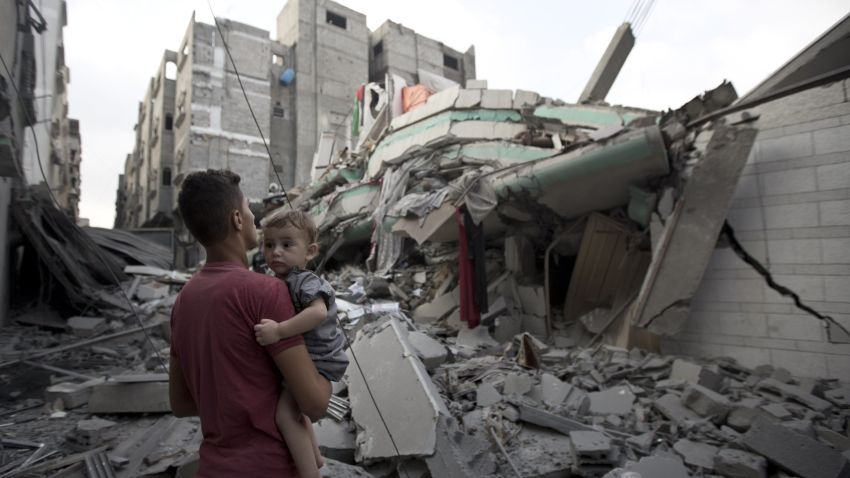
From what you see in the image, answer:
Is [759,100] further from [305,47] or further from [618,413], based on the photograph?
[305,47]

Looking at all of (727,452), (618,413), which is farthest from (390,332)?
(727,452)

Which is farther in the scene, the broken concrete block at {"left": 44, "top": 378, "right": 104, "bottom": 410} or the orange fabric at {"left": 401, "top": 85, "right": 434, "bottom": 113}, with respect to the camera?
the orange fabric at {"left": 401, "top": 85, "right": 434, "bottom": 113}

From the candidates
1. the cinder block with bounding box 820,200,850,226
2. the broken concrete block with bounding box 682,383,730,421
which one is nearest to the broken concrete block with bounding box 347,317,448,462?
the broken concrete block with bounding box 682,383,730,421

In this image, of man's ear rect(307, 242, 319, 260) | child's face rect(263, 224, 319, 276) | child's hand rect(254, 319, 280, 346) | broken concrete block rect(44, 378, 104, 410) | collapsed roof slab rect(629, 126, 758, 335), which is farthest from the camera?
collapsed roof slab rect(629, 126, 758, 335)

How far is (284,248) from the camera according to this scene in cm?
130

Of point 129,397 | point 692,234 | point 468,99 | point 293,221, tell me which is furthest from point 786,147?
point 468,99

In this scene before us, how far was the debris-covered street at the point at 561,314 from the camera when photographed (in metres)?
2.75

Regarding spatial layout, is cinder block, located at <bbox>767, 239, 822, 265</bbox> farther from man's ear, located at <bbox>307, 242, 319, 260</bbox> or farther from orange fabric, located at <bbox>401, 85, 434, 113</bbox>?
orange fabric, located at <bbox>401, 85, 434, 113</bbox>

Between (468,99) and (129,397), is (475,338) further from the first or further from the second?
(468,99)

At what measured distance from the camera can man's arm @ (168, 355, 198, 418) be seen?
123 centimetres

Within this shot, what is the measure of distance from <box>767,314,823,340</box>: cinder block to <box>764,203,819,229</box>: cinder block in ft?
3.03

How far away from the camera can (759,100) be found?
13.8 feet

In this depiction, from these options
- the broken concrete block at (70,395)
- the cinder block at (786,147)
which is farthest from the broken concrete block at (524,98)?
the broken concrete block at (70,395)

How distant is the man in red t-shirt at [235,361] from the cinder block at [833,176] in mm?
5268
